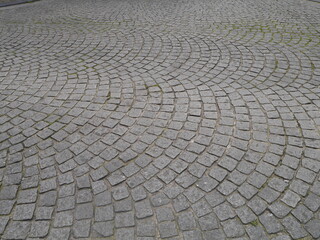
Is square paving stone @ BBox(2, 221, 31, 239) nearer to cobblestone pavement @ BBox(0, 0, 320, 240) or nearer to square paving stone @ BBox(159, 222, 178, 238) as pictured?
cobblestone pavement @ BBox(0, 0, 320, 240)

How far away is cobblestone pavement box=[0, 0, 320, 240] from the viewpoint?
2.55 m

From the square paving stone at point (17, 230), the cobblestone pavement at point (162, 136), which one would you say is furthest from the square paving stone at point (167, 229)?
the square paving stone at point (17, 230)

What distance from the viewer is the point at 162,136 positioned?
3.54 meters

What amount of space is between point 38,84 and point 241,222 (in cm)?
430

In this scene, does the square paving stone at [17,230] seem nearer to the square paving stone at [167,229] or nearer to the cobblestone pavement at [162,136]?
the cobblestone pavement at [162,136]

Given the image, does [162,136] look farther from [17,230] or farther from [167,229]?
[17,230]

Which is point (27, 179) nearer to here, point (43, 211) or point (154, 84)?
point (43, 211)

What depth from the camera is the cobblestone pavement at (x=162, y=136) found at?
8.37ft

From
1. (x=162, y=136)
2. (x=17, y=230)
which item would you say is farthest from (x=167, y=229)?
(x=17, y=230)

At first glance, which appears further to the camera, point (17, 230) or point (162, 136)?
point (162, 136)

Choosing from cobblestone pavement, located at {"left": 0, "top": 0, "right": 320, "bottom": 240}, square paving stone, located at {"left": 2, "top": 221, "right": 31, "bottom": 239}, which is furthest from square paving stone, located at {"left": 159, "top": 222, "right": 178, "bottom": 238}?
square paving stone, located at {"left": 2, "top": 221, "right": 31, "bottom": 239}

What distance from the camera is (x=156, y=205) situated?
2670mm

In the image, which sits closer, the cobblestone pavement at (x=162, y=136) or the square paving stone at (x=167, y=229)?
the square paving stone at (x=167, y=229)

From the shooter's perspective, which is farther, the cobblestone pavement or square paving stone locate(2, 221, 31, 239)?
the cobblestone pavement
